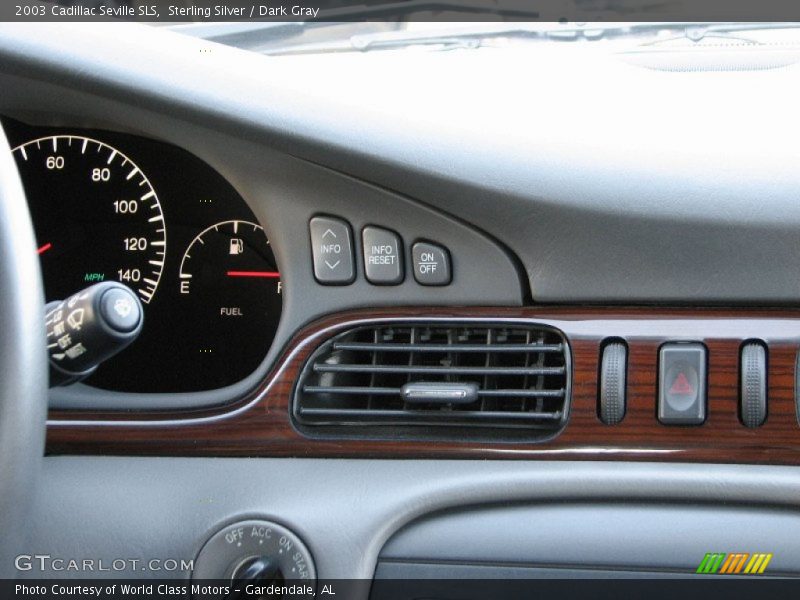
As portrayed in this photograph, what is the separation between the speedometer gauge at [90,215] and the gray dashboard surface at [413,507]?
0.37m

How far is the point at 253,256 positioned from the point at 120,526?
48cm

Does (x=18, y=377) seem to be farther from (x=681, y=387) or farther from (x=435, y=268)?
(x=681, y=387)

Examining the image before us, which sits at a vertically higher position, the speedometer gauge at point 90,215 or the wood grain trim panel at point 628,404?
the speedometer gauge at point 90,215

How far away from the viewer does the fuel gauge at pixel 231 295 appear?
1.87 metres

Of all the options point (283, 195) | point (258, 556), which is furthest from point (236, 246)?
point (258, 556)

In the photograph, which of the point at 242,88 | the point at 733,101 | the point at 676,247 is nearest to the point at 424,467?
the point at 676,247

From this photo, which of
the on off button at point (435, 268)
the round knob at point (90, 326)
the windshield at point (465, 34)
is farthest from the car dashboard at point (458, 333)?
the round knob at point (90, 326)

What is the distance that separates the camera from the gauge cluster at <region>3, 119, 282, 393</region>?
1878 mm

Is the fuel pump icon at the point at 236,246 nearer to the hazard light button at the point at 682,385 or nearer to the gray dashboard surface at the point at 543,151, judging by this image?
the gray dashboard surface at the point at 543,151

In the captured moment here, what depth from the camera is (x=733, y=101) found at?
181 centimetres

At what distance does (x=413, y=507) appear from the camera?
1.67m

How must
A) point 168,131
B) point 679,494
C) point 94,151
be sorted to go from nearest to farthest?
point 679,494 → point 168,131 → point 94,151

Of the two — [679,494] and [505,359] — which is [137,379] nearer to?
[505,359]

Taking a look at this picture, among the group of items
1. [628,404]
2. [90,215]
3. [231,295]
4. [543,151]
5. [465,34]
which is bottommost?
[628,404]
